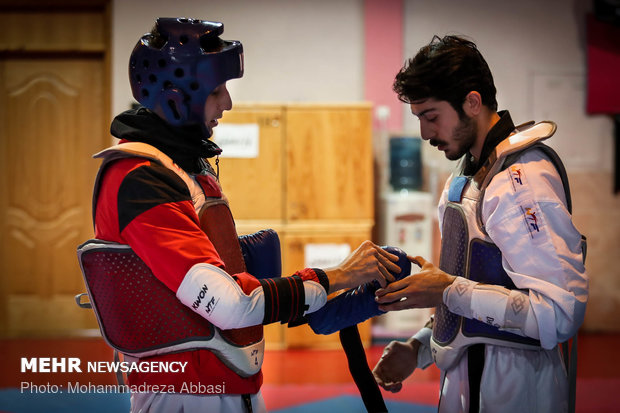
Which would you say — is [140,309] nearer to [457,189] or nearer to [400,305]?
[400,305]

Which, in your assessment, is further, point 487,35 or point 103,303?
point 487,35

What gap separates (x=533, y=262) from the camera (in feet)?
5.45

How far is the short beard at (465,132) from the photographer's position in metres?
1.96

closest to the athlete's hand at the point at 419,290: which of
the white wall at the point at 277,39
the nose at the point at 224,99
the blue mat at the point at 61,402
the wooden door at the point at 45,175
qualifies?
the nose at the point at 224,99

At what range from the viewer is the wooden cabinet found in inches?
219

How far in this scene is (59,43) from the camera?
6.25m

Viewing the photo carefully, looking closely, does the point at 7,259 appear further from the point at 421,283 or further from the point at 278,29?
the point at 421,283

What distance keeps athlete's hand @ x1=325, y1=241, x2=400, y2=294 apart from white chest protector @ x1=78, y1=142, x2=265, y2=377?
324 mm

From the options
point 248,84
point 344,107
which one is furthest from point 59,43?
point 344,107

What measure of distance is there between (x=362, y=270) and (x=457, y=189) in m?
0.47

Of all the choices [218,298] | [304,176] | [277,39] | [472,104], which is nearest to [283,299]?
[218,298]

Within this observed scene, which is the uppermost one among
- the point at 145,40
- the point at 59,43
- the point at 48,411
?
the point at 59,43

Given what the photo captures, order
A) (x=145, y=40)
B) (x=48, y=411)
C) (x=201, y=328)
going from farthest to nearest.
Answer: (x=48, y=411) → (x=145, y=40) → (x=201, y=328)

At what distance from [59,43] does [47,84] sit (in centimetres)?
47
